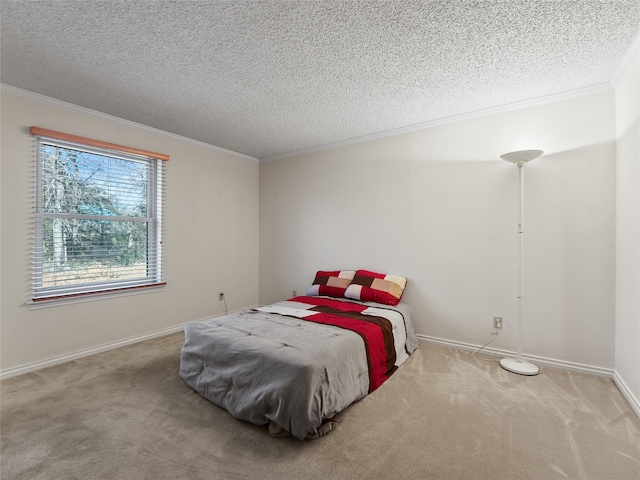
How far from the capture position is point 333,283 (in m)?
3.71

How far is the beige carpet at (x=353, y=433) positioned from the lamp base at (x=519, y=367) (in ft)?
0.23

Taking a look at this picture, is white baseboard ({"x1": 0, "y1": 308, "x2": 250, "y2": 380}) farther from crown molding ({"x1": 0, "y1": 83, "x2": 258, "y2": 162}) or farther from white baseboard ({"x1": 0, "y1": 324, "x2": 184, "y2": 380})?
crown molding ({"x1": 0, "y1": 83, "x2": 258, "y2": 162})

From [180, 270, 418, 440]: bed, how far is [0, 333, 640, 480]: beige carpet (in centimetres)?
10

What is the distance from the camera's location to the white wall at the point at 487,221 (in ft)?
8.54

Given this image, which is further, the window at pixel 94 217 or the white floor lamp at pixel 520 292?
the window at pixel 94 217

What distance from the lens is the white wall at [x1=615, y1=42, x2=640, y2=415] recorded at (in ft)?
6.82

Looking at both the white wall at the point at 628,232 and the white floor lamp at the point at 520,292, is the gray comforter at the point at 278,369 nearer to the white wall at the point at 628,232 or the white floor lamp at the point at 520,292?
the white floor lamp at the point at 520,292

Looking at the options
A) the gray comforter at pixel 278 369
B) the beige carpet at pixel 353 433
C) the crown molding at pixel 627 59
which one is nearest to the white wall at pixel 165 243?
the beige carpet at pixel 353 433

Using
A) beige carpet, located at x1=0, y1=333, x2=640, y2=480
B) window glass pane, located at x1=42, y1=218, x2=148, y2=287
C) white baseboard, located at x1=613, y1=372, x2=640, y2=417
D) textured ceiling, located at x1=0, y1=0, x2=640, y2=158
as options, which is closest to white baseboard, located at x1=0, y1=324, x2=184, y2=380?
beige carpet, located at x1=0, y1=333, x2=640, y2=480

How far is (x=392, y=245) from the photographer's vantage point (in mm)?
3621

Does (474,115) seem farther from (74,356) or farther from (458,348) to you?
(74,356)

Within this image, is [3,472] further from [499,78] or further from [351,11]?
[499,78]

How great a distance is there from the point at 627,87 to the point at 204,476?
370 centimetres

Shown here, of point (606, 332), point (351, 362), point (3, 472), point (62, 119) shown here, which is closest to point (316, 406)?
point (351, 362)
